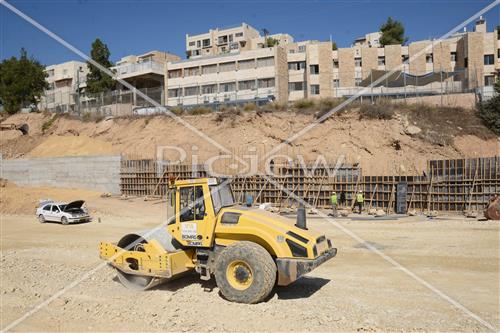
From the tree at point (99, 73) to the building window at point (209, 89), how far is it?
484 inches

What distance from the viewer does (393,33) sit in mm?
63844

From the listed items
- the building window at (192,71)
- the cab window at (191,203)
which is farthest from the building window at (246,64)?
the cab window at (191,203)

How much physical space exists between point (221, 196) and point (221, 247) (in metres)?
1.12

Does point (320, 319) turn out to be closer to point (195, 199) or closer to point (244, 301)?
point (244, 301)

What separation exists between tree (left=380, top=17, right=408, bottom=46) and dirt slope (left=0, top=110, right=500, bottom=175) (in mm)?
32055

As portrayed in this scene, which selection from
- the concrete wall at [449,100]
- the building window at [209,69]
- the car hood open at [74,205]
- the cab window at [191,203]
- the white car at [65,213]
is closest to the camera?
the cab window at [191,203]

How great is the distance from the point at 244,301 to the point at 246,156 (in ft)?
A: 81.8

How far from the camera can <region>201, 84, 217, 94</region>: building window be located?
52.8 m

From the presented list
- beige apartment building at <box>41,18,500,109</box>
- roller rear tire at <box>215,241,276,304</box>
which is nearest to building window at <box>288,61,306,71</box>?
beige apartment building at <box>41,18,500,109</box>

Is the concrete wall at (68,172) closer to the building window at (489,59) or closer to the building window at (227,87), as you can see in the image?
the building window at (227,87)

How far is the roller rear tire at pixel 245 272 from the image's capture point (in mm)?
8070

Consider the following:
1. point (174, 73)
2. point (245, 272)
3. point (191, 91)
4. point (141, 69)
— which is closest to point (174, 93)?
point (191, 91)

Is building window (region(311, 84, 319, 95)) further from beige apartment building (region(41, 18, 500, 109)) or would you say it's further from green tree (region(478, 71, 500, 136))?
green tree (region(478, 71, 500, 136))

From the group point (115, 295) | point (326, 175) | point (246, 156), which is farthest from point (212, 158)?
point (115, 295)
